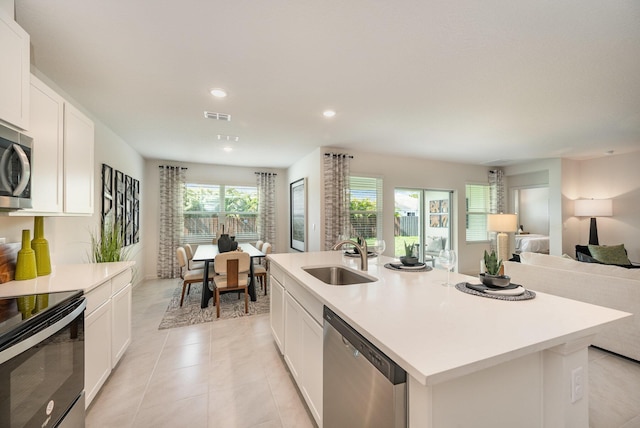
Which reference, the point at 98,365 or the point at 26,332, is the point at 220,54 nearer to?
the point at 26,332

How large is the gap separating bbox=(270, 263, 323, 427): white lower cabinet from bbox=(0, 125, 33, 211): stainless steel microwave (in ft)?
5.55

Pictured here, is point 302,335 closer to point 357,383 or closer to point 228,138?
point 357,383

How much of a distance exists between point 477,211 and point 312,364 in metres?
6.23

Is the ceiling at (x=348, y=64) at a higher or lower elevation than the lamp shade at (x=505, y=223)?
higher

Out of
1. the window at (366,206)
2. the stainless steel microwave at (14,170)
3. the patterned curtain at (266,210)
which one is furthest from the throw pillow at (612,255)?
the stainless steel microwave at (14,170)

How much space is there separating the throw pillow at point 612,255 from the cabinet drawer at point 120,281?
287 inches

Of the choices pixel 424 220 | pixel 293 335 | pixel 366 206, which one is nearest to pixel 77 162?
pixel 293 335

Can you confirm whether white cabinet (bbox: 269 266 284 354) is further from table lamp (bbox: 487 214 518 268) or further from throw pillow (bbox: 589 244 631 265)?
throw pillow (bbox: 589 244 631 265)

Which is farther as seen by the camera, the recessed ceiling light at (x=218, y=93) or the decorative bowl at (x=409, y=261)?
the recessed ceiling light at (x=218, y=93)

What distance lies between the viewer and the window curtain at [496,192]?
648 centimetres

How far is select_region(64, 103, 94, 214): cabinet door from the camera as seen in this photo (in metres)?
2.02

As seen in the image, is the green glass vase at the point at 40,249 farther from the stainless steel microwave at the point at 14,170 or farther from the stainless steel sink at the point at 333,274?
the stainless steel sink at the point at 333,274

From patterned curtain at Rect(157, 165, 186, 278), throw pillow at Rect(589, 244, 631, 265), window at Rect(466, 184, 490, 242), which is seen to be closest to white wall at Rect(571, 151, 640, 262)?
throw pillow at Rect(589, 244, 631, 265)

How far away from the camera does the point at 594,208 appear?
5465 mm
